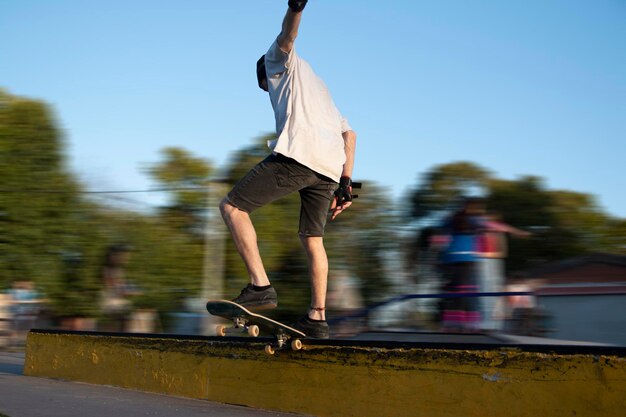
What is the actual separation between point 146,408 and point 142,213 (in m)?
6.62

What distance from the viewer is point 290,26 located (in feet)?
12.9

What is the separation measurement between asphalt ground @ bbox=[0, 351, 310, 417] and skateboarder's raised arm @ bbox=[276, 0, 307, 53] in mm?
2302

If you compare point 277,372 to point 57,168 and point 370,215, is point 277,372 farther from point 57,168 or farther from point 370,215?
point 57,168

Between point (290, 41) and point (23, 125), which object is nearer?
point (290, 41)

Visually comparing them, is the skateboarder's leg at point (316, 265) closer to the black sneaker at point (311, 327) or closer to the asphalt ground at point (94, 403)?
the black sneaker at point (311, 327)

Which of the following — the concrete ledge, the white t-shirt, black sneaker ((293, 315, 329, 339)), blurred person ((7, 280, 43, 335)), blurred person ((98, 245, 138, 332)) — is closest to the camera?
the concrete ledge

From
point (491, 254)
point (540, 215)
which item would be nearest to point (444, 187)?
point (540, 215)

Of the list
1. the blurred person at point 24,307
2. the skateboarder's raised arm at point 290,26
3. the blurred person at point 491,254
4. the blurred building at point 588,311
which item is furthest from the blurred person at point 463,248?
the blurred person at point 24,307

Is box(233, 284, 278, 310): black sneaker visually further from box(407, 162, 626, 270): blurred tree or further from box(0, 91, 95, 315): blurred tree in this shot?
box(407, 162, 626, 270): blurred tree

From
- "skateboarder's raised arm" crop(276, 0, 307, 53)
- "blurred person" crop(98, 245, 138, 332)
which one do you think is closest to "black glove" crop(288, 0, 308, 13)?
"skateboarder's raised arm" crop(276, 0, 307, 53)

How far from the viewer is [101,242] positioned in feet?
37.6

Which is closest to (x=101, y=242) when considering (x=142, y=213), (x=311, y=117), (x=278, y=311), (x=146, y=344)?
(x=142, y=213)

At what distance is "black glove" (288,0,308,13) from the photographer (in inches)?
147

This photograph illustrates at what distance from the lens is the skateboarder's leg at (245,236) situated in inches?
171
